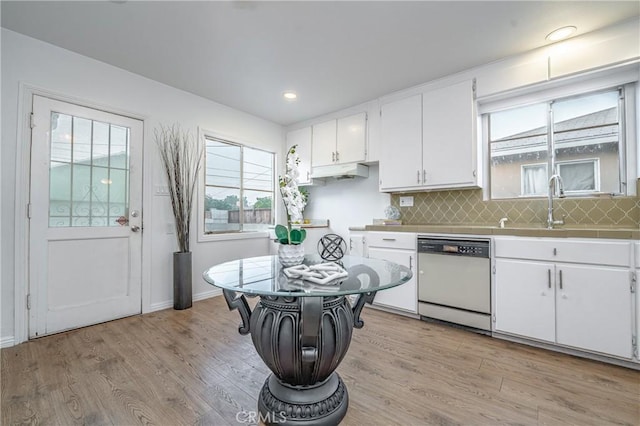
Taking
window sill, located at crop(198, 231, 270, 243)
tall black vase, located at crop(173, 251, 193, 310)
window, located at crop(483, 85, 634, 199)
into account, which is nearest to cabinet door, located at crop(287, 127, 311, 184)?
window sill, located at crop(198, 231, 270, 243)

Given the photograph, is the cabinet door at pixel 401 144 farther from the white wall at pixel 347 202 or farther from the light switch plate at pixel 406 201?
the white wall at pixel 347 202

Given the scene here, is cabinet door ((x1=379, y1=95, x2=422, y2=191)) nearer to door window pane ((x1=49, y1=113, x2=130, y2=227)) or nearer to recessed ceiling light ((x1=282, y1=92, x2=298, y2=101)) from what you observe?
recessed ceiling light ((x1=282, y1=92, x2=298, y2=101))

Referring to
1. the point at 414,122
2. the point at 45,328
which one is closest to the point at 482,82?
the point at 414,122

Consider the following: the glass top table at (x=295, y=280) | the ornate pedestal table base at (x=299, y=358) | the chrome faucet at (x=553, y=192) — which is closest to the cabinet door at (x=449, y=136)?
the chrome faucet at (x=553, y=192)

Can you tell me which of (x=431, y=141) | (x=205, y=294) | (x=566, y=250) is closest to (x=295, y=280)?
(x=566, y=250)

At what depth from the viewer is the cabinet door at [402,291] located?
293cm

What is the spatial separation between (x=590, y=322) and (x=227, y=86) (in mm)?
4032

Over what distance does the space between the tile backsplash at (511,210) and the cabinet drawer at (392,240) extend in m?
0.61

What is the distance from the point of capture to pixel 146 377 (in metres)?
1.82

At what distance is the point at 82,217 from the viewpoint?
268 centimetres

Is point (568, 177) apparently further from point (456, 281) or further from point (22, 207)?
point (22, 207)

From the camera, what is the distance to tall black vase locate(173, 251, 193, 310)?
314 centimetres

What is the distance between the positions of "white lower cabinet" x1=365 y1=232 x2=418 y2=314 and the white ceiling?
5.80 feet

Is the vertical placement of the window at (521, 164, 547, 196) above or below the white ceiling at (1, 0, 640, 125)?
below
